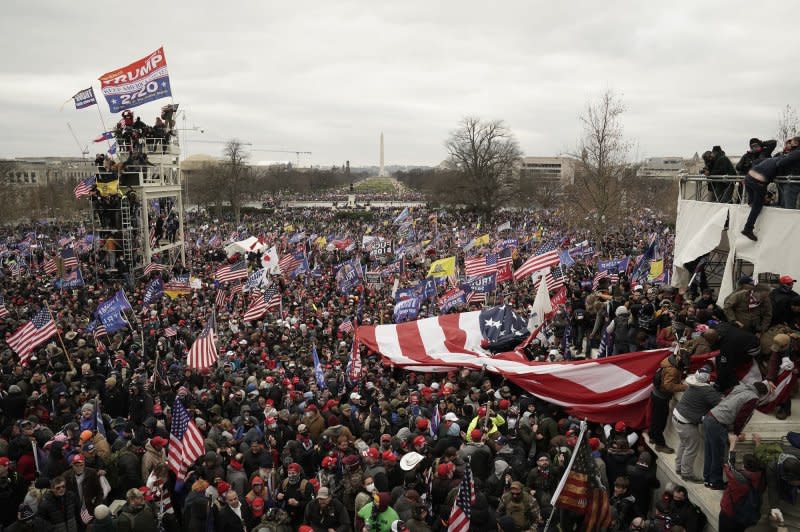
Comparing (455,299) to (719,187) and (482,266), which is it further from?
(719,187)

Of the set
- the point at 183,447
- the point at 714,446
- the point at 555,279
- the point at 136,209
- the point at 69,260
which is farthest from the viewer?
the point at 136,209

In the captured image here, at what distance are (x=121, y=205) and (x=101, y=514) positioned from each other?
22.7 metres

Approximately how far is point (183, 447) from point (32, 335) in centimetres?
673

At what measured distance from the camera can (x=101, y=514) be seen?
5.88 m

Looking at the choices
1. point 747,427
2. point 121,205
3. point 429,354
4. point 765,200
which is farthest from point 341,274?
point 747,427

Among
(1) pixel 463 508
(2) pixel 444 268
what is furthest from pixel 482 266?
(1) pixel 463 508

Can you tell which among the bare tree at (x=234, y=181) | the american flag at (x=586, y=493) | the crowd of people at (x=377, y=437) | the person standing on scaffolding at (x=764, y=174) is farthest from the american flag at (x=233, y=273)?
the bare tree at (x=234, y=181)

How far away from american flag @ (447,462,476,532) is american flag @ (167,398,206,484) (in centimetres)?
369

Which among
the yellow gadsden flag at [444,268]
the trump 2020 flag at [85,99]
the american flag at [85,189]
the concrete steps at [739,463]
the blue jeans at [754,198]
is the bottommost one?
the concrete steps at [739,463]

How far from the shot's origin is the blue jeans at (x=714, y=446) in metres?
6.26

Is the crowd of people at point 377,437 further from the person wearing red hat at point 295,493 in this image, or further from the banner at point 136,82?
the banner at point 136,82

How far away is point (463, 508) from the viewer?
5871 mm

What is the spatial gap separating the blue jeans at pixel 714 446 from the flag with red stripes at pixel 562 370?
1.60 meters

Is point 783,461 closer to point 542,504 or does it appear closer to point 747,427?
point 747,427
